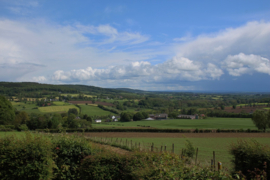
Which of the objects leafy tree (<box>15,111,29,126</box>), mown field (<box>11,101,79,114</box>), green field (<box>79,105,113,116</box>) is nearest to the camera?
leafy tree (<box>15,111,29,126</box>)

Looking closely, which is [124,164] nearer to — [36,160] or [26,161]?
[36,160]

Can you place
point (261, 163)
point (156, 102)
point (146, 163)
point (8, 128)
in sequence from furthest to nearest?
point (156, 102) → point (8, 128) → point (261, 163) → point (146, 163)

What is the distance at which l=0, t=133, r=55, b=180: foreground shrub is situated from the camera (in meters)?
8.10

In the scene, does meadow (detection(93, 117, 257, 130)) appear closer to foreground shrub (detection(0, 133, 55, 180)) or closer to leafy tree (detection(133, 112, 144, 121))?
leafy tree (detection(133, 112, 144, 121))

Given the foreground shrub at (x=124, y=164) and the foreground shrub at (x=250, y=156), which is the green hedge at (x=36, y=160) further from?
the foreground shrub at (x=250, y=156)

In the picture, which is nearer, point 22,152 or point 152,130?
point 22,152

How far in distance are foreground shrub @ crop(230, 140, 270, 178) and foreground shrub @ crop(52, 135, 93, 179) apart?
22.1 feet

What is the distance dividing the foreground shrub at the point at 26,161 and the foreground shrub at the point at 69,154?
0.73 meters

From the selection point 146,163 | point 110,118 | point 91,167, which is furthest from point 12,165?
point 110,118

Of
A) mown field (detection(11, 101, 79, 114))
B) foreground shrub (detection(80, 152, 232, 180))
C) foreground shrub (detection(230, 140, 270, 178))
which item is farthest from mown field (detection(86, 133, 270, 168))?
mown field (detection(11, 101, 79, 114))

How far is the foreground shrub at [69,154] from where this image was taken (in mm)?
9062

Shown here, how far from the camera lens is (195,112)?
321ft

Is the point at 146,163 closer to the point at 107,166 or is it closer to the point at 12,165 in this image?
the point at 107,166

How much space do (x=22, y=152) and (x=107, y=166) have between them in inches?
144
